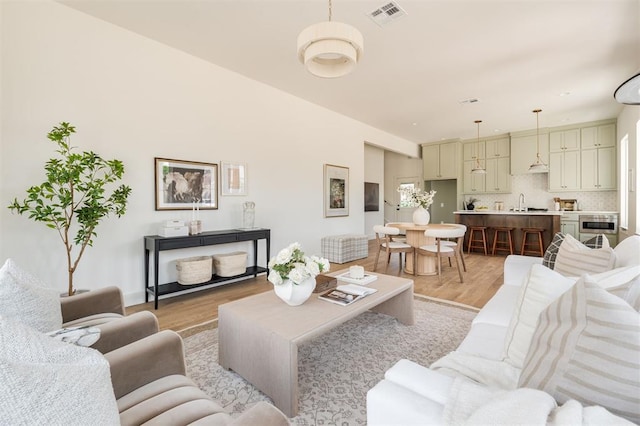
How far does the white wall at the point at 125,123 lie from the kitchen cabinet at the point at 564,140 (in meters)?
6.23

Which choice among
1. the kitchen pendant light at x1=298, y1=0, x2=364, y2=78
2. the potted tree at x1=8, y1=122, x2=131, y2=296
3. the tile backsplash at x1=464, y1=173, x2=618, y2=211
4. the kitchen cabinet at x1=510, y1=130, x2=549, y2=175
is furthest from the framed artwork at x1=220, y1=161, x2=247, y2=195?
the kitchen cabinet at x1=510, y1=130, x2=549, y2=175

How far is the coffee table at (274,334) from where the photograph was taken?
157cm

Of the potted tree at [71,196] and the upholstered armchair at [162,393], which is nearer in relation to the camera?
the upholstered armchair at [162,393]

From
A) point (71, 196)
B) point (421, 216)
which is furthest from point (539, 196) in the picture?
point (71, 196)

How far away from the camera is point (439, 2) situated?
273 centimetres

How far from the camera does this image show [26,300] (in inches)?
48.2

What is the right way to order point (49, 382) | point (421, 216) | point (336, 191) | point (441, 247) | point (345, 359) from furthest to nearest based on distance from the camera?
point (336, 191) → point (421, 216) → point (441, 247) → point (345, 359) → point (49, 382)

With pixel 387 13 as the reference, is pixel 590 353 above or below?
below

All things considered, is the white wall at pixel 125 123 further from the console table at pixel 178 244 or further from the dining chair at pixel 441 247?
the dining chair at pixel 441 247

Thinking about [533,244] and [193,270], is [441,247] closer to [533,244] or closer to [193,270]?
[533,244]

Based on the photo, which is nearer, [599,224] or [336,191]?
[599,224]

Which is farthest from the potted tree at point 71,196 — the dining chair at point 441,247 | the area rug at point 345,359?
the dining chair at point 441,247

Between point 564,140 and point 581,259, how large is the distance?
664cm

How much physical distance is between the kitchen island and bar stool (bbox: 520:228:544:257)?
9cm
